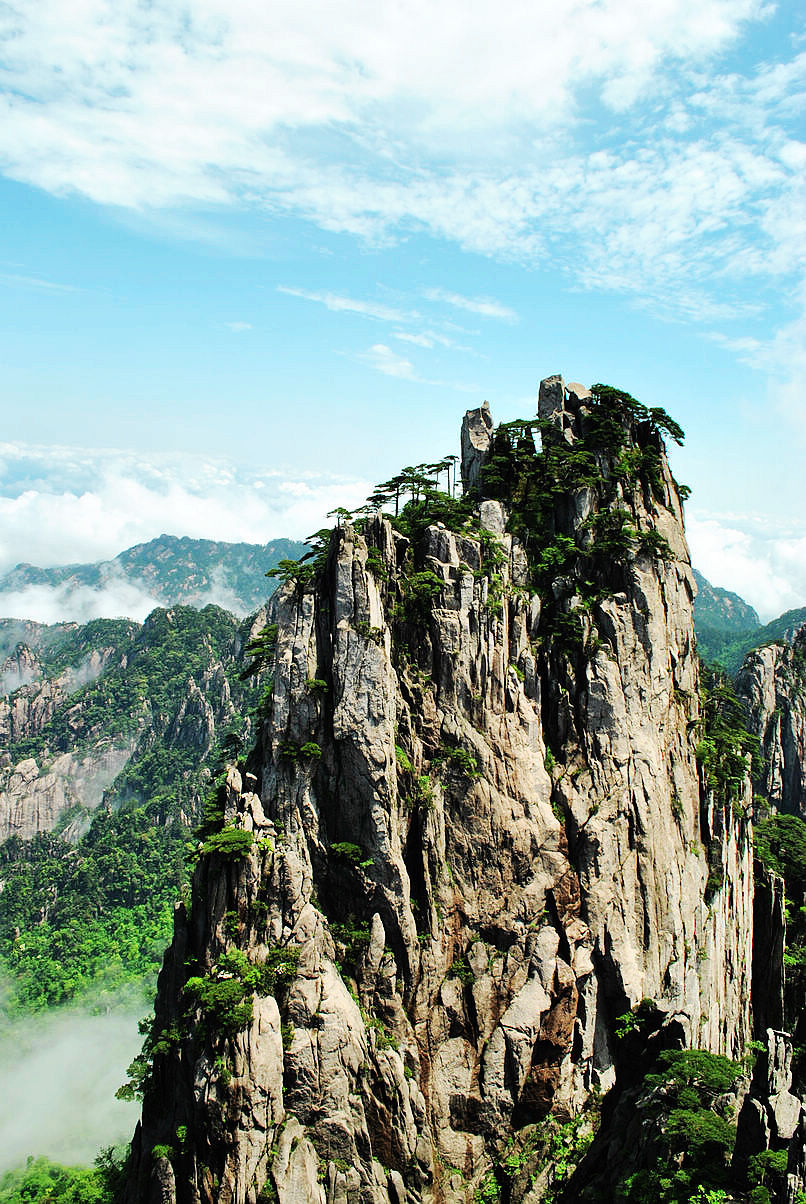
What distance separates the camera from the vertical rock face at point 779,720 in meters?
106

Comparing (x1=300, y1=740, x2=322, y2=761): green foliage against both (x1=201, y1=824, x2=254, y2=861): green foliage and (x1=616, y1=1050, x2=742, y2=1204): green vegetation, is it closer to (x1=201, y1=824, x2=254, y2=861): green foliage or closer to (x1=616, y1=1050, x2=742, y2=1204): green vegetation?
(x1=201, y1=824, x2=254, y2=861): green foliage

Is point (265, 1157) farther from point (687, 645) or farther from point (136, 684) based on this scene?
point (136, 684)

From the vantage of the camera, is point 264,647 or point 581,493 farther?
point 581,493

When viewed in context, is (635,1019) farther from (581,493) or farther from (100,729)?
(100,729)

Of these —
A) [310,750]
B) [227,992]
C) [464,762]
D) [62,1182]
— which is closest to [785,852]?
[464,762]

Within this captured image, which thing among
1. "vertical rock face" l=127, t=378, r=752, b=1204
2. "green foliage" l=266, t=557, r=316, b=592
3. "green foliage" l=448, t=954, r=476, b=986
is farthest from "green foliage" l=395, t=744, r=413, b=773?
"green foliage" l=266, t=557, r=316, b=592

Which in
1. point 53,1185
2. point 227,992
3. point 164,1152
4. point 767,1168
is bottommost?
point 53,1185

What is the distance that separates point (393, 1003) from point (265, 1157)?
8.20m

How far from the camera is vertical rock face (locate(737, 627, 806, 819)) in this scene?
348 feet

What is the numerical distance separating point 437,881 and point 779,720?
8503 cm

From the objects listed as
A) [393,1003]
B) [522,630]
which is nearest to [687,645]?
[522,630]

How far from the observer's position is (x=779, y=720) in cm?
10894

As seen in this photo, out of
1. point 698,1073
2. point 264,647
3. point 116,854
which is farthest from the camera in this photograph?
point 116,854

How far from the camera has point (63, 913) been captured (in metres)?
119
